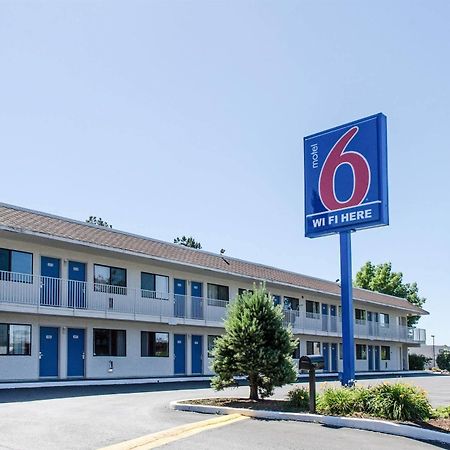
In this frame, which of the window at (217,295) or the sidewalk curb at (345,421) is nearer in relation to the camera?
the sidewalk curb at (345,421)

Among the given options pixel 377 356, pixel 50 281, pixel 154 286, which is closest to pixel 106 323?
pixel 154 286

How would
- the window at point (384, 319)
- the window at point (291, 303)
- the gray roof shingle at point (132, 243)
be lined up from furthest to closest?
the window at point (384, 319) < the window at point (291, 303) < the gray roof shingle at point (132, 243)

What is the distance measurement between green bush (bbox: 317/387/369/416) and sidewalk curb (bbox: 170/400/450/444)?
0.55 m

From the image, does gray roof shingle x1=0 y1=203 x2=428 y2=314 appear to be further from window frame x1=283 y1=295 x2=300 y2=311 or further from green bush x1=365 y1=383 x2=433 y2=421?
green bush x1=365 y1=383 x2=433 y2=421

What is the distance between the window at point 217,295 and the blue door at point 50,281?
978 cm

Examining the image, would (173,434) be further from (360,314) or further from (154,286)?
(360,314)

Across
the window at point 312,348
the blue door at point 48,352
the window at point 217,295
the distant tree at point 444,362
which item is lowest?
the distant tree at point 444,362

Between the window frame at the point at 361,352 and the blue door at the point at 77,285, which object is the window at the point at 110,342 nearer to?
the blue door at the point at 77,285

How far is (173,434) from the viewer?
10.9 metres

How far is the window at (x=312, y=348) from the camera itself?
136 ft

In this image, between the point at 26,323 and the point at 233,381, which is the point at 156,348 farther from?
the point at 233,381

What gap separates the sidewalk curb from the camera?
10.9m

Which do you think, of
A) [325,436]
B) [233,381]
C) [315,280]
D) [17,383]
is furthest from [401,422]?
[315,280]

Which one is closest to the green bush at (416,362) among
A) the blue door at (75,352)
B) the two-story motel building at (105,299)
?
the two-story motel building at (105,299)
